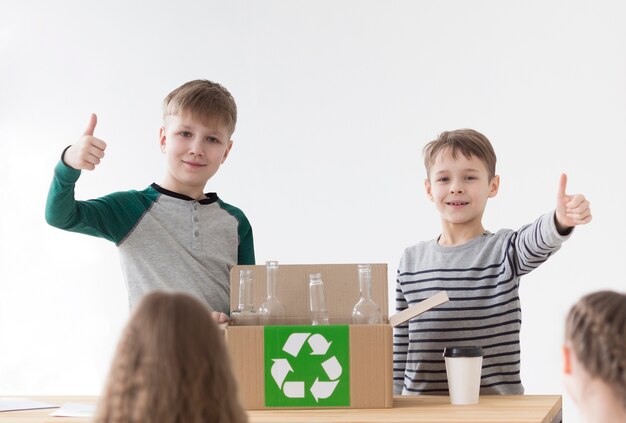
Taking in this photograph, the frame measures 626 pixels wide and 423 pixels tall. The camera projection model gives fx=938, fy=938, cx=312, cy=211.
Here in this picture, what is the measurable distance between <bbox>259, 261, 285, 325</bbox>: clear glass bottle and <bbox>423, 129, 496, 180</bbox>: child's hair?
61cm

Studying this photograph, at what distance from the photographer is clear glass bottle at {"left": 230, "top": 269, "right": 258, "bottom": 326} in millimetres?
1827

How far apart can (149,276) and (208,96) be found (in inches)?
17.6

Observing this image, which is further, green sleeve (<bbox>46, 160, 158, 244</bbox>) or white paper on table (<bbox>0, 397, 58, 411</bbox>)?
green sleeve (<bbox>46, 160, 158, 244</bbox>)

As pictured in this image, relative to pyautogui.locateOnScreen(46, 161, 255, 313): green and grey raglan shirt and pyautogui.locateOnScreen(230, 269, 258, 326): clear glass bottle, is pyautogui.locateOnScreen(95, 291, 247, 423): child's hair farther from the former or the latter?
pyautogui.locateOnScreen(46, 161, 255, 313): green and grey raglan shirt

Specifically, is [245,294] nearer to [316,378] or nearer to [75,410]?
[316,378]

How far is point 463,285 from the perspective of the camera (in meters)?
2.18

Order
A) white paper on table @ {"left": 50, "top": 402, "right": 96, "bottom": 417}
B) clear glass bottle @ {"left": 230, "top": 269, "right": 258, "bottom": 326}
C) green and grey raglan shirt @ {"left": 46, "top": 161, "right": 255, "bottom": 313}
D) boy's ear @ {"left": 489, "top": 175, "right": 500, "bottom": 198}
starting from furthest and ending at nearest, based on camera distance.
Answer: boy's ear @ {"left": 489, "top": 175, "right": 500, "bottom": 198}, green and grey raglan shirt @ {"left": 46, "top": 161, "right": 255, "bottom": 313}, clear glass bottle @ {"left": 230, "top": 269, "right": 258, "bottom": 326}, white paper on table @ {"left": 50, "top": 402, "right": 96, "bottom": 417}

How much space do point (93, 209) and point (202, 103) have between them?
358mm

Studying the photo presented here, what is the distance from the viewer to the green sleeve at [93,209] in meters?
1.95

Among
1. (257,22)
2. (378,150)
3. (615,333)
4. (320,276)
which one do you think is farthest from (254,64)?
(615,333)

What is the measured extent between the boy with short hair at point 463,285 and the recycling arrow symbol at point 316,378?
49 cm

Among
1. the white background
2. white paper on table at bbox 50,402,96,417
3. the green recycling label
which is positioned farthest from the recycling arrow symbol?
the white background

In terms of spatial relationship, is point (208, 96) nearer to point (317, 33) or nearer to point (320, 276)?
point (320, 276)

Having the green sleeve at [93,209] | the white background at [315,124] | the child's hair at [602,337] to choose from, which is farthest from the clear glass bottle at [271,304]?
the white background at [315,124]
